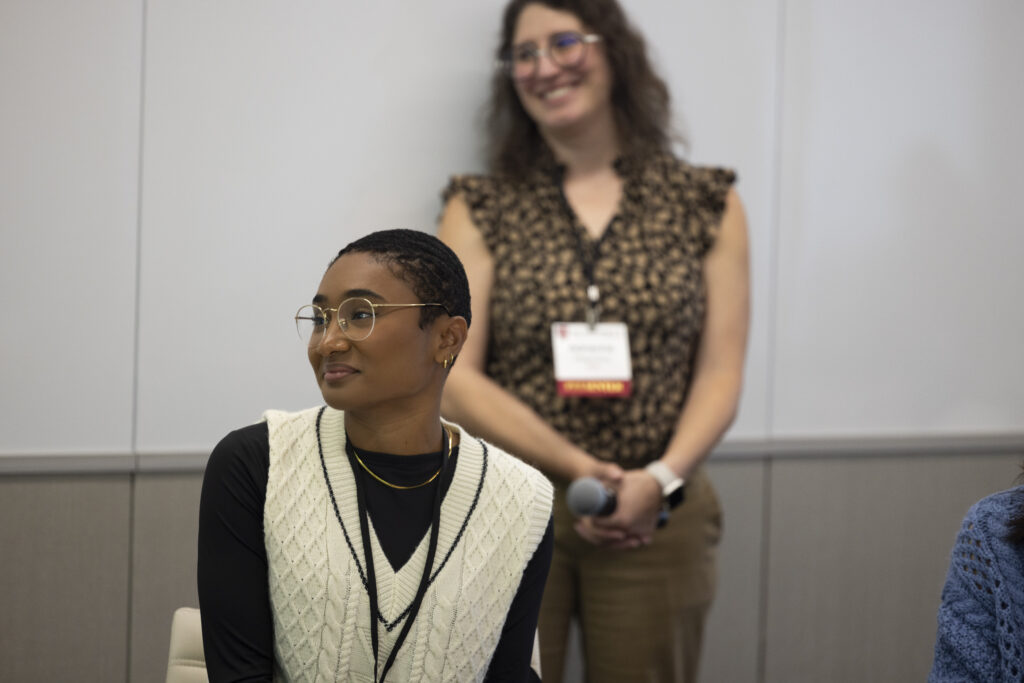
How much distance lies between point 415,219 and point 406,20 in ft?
1.54

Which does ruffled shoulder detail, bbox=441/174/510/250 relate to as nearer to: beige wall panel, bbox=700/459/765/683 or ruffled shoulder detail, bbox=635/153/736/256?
ruffled shoulder detail, bbox=635/153/736/256

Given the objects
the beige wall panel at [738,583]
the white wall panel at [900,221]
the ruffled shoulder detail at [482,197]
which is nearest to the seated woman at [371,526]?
the ruffled shoulder detail at [482,197]

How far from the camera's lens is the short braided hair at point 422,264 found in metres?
1.26

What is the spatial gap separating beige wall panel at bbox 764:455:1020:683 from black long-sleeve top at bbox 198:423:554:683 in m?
2.03

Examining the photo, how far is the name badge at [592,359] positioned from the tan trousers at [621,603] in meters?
0.23

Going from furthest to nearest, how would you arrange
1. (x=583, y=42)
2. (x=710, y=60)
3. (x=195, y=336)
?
(x=710, y=60) < (x=583, y=42) < (x=195, y=336)

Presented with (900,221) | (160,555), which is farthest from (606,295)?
(900,221)

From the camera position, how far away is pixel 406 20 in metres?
2.50

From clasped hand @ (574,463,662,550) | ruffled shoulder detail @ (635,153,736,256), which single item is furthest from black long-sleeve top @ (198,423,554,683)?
ruffled shoulder detail @ (635,153,736,256)

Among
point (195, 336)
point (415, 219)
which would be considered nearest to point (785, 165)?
point (415, 219)

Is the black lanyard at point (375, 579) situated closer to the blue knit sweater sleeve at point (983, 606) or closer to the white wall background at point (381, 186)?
the blue knit sweater sleeve at point (983, 606)

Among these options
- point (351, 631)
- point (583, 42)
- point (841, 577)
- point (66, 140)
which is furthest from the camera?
point (841, 577)

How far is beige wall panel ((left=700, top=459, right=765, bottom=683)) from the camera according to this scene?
3.06 meters

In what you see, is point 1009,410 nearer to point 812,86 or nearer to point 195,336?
point 812,86
